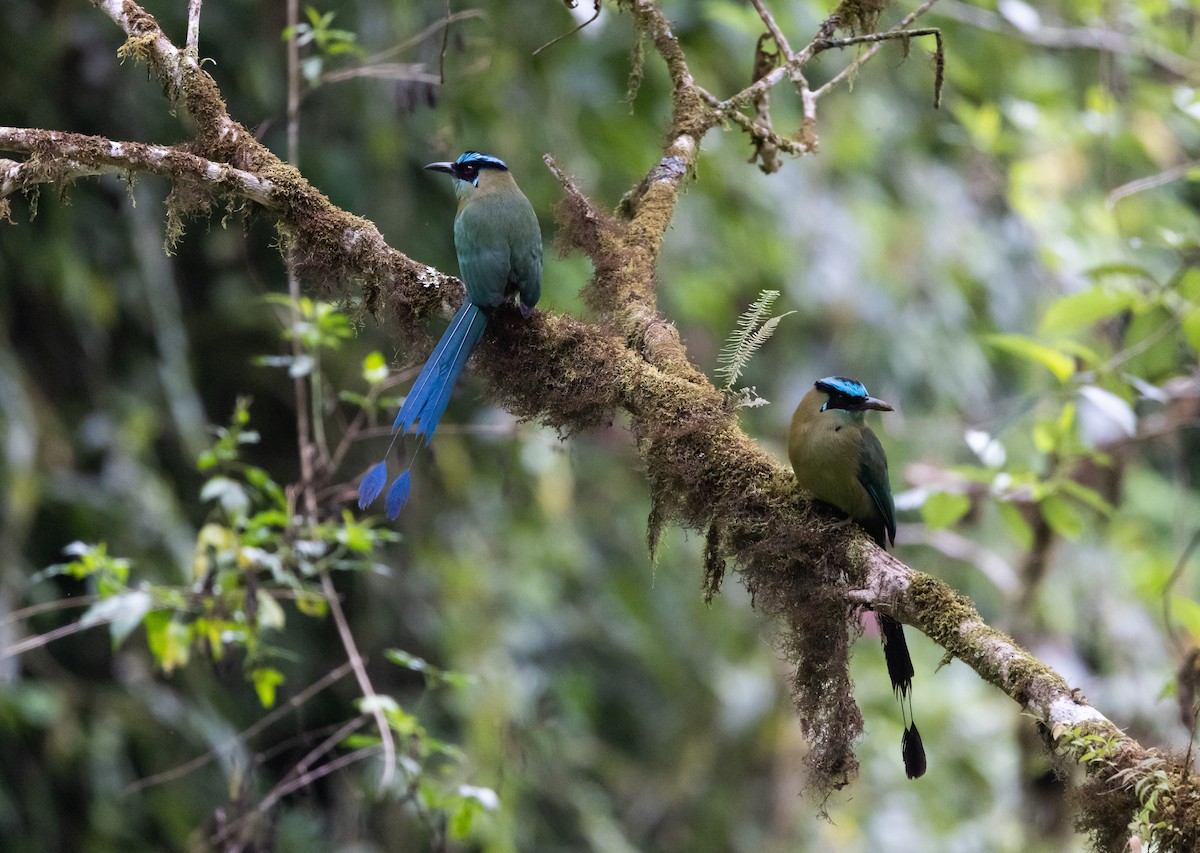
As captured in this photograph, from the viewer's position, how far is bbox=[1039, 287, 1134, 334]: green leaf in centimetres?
342

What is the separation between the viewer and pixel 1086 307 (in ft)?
11.3

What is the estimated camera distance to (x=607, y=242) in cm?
275

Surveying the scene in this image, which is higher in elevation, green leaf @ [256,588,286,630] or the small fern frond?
the small fern frond

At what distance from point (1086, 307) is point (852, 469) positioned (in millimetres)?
1386

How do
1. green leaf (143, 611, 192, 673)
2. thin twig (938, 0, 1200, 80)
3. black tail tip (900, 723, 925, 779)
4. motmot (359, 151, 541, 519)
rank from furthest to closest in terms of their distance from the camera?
thin twig (938, 0, 1200, 80) < green leaf (143, 611, 192, 673) < motmot (359, 151, 541, 519) < black tail tip (900, 723, 925, 779)

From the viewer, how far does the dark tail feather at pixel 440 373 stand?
2486 millimetres

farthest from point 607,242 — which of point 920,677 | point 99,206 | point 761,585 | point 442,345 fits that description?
point 920,677

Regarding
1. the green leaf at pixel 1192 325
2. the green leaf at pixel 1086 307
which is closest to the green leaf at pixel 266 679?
the green leaf at pixel 1086 307

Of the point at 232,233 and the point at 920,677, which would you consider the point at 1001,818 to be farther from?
the point at 232,233

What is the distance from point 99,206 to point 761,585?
3522 millimetres

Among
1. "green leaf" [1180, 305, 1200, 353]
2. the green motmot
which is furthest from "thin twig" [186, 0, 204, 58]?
"green leaf" [1180, 305, 1200, 353]

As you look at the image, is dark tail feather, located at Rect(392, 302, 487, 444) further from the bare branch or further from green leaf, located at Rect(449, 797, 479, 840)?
green leaf, located at Rect(449, 797, 479, 840)

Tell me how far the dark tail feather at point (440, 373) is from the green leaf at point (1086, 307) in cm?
184

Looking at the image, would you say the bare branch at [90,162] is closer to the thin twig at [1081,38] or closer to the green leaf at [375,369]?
the green leaf at [375,369]
